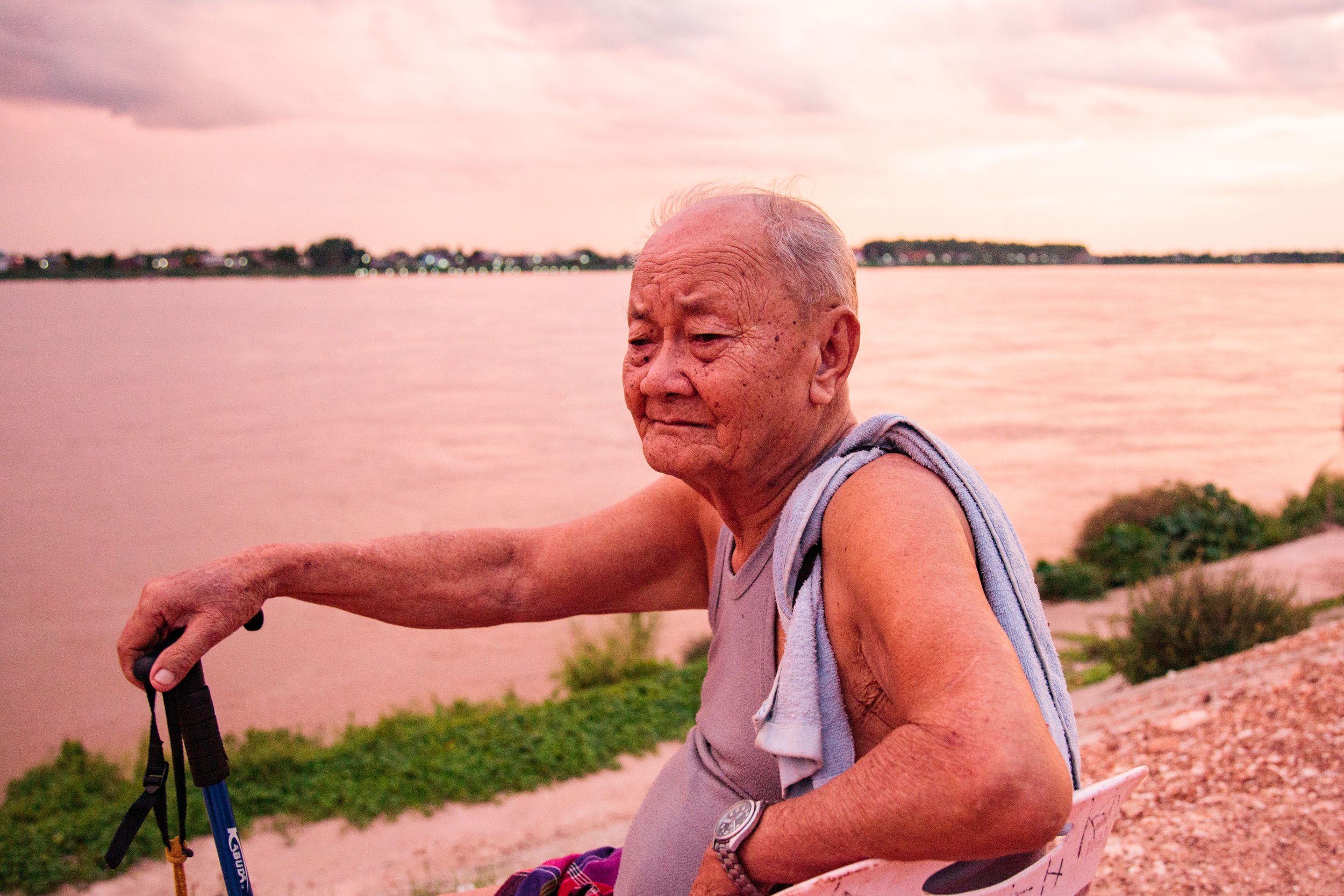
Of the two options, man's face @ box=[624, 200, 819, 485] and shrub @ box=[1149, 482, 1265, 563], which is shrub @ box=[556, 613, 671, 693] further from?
shrub @ box=[1149, 482, 1265, 563]

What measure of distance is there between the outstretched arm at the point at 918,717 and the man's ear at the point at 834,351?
0.23m

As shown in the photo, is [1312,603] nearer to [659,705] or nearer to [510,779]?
[659,705]

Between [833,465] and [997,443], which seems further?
[997,443]

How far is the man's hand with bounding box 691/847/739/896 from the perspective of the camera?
1.40 metres

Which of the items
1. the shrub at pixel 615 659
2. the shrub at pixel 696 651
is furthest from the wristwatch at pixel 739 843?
the shrub at pixel 696 651

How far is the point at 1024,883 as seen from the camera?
1.38 meters

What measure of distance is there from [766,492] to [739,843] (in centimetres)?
59

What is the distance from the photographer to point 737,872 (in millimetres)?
1391

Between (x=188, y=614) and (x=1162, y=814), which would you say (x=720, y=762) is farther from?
(x=1162, y=814)

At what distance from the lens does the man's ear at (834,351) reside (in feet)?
5.38

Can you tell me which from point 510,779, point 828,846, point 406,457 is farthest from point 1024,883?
point 406,457

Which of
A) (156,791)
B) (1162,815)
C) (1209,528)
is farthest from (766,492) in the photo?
(1209,528)

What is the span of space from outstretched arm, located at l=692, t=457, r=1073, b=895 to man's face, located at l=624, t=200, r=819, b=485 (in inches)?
8.9

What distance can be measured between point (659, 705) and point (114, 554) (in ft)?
50.4
